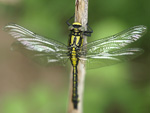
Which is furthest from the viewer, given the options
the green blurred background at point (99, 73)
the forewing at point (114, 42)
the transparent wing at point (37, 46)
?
the green blurred background at point (99, 73)

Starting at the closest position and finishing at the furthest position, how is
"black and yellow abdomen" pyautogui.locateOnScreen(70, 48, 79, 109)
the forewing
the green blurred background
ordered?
the forewing → "black and yellow abdomen" pyautogui.locateOnScreen(70, 48, 79, 109) → the green blurred background

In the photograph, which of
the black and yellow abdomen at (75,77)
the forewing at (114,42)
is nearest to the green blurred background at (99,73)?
the black and yellow abdomen at (75,77)

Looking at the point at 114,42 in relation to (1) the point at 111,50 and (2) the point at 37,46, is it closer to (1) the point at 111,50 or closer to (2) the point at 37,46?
(1) the point at 111,50

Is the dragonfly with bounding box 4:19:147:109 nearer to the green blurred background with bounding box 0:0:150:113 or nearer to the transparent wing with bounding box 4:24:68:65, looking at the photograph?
the transparent wing with bounding box 4:24:68:65

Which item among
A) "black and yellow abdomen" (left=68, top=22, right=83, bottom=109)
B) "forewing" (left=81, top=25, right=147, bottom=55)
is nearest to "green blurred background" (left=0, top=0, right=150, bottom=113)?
"black and yellow abdomen" (left=68, top=22, right=83, bottom=109)

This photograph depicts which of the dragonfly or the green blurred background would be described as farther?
the green blurred background

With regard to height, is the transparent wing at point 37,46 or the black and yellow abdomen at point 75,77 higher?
the transparent wing at point 37,46

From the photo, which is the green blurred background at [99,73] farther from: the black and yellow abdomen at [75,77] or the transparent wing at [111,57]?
the transparent wing at [111,57]
